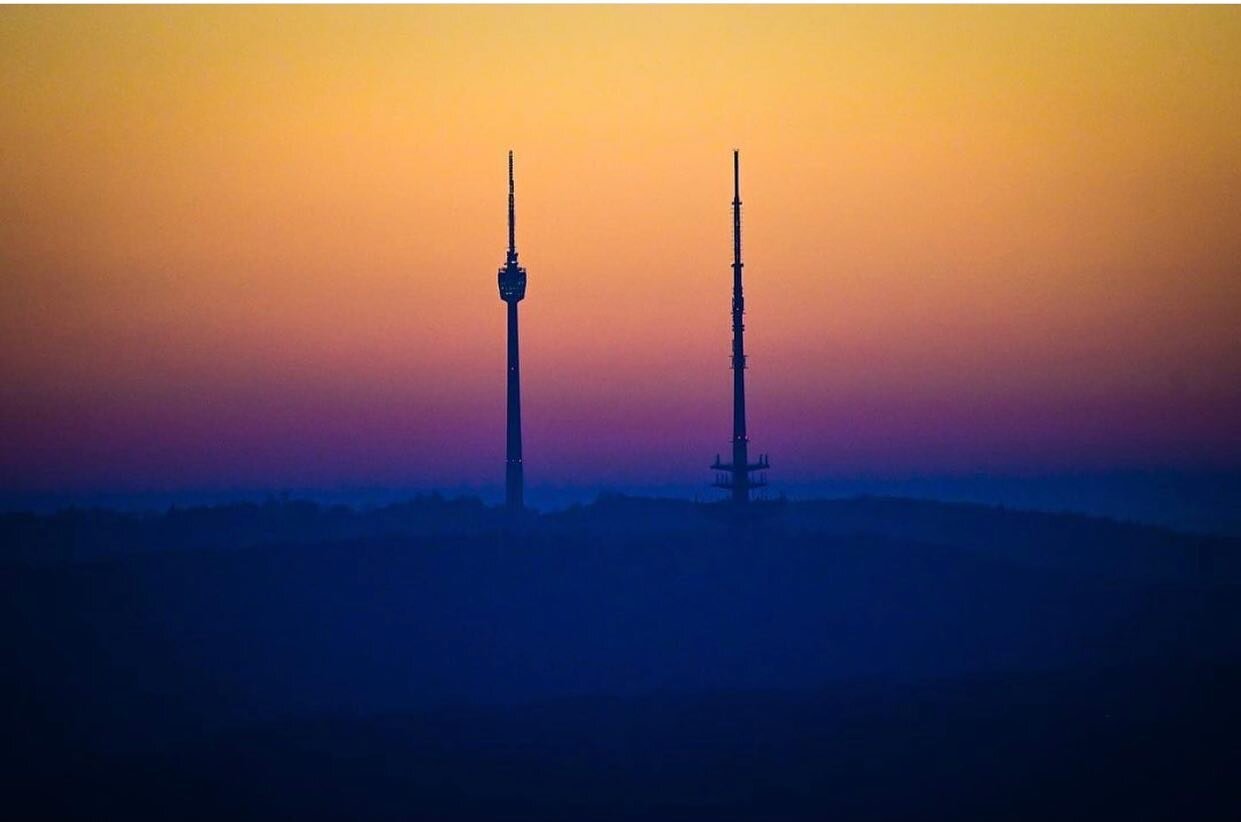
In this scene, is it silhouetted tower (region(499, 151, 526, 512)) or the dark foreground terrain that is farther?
silhouetted tower (region(499, 151, 526, 512))

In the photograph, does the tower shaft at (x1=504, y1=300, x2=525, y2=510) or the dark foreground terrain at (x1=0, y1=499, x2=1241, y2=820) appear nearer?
the dark foreground terrain at (x1=0, y1=499, x2=1241, y2=820)

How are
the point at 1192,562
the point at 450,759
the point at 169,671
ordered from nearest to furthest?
1. the point at 450,759
2. the point at 169,671
3. the point at 1192,562

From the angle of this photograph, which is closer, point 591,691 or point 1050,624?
point 591,691

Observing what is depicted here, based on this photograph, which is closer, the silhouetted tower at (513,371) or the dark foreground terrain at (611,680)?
the dark foreground terrain at (611,680)

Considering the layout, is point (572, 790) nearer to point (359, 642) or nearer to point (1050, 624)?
point (359, 642)

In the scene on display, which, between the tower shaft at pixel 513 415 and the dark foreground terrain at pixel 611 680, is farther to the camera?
the tower shaft at pixel 513 415

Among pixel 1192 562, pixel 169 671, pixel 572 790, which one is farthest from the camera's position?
pixel 1192 562

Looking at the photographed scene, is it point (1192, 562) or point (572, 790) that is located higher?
point (1192, 562)

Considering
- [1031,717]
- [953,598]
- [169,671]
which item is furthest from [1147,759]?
[169,671]
